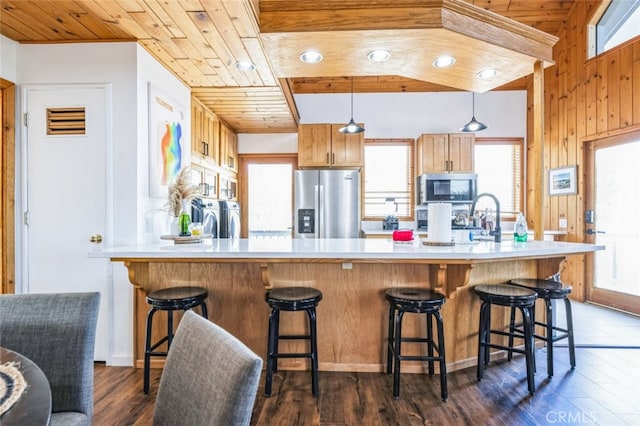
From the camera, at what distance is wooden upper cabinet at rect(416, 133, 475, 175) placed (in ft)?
15.6

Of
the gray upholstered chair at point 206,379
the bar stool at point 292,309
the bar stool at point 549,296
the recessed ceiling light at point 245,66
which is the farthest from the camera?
the recessed ceiling light at point 245,66

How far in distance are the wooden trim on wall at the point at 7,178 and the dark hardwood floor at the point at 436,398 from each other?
104 cm

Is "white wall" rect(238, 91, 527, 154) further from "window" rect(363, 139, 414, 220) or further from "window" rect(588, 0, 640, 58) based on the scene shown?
"window" rect(588, 0, 640, 58)

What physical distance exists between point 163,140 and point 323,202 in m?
2.24

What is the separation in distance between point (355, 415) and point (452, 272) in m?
1.05

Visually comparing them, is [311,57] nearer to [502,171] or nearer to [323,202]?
[323,202]

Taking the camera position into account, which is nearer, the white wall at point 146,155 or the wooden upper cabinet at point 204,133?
the white wall at point 146,155

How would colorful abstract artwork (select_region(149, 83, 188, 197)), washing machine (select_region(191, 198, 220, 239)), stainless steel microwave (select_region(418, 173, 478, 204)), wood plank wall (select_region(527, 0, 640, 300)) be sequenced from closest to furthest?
colorful abstract artwork (select_region(149, 83, 188, 197))
washing machine (select_region(191, 198, 220, 239))
wood plank wall (select_region(527, 0, 640, 300))
stainless steel microwave (select_region(418, 173, 478, 204))

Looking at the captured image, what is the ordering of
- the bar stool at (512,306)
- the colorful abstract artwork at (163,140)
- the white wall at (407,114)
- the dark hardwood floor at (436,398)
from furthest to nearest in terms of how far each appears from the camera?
the white wall at (407,114) → the colorful abstract artwork at (163,140) → the bar stool at (512,306) → the dark hardwood floor at (436,398)

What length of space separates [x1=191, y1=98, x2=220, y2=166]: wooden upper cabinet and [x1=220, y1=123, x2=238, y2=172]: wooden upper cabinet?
15 cm

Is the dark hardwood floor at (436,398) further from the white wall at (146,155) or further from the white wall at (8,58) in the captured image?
the white wall at (8,58)

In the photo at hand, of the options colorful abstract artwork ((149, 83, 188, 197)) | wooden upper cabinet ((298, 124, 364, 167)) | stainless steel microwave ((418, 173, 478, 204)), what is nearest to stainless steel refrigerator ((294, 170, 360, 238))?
wooden upper cabinet ((298, 124, 364, 167))

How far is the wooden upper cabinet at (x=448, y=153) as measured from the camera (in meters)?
4.75

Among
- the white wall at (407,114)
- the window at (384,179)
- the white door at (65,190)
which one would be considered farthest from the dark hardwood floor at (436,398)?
the white wall at (407,114)
